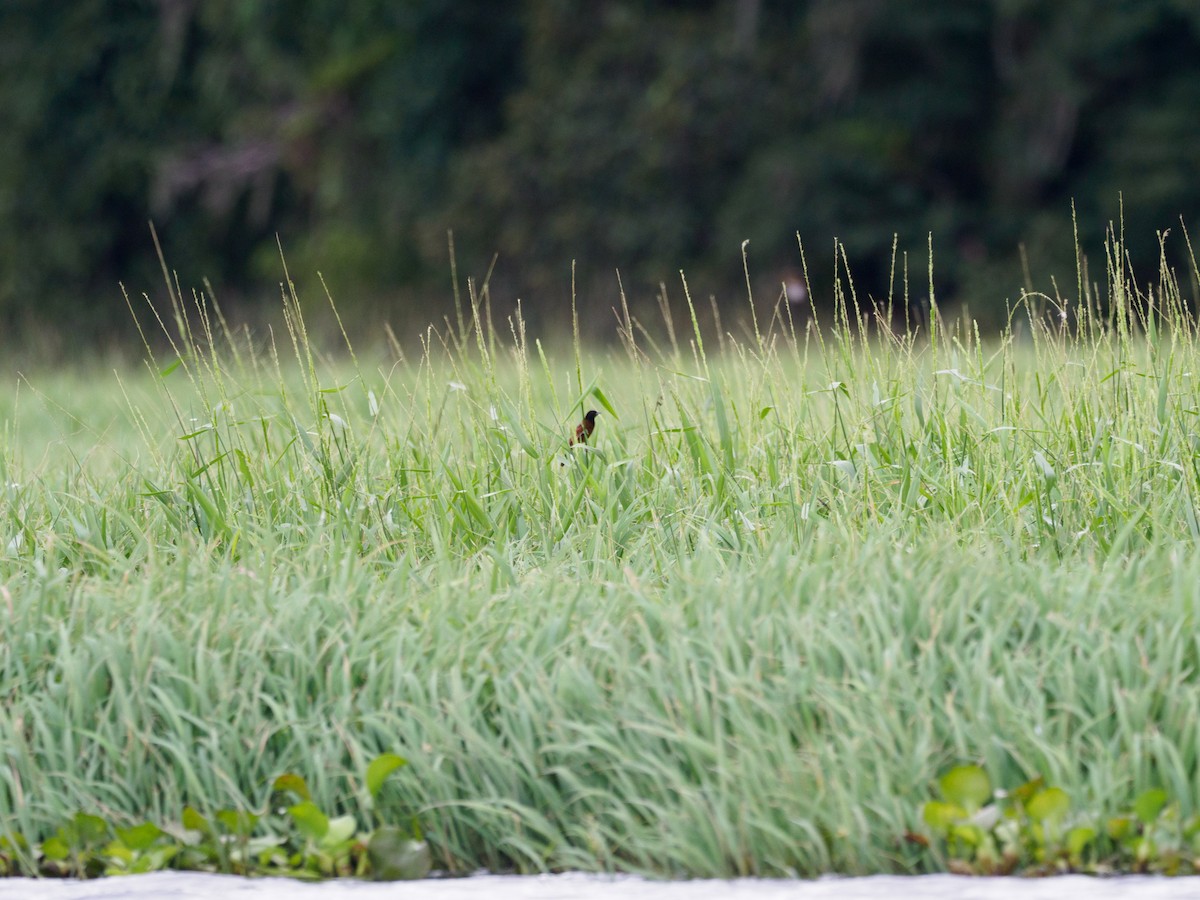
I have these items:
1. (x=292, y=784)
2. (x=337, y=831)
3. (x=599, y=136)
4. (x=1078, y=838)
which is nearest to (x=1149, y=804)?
(x=1078, y=838)

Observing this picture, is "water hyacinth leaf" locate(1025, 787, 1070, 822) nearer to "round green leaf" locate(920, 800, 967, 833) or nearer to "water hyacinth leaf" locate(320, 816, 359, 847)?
"round green leaf" locate(920, 800, 967, 833)

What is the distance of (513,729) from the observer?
115 inches

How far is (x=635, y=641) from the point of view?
3.09 m

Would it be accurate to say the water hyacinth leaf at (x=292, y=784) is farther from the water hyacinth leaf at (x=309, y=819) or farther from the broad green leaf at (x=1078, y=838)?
the broad green leaf at (x=1078, y=838)

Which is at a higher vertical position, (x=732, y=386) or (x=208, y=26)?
(x=208, y=26)

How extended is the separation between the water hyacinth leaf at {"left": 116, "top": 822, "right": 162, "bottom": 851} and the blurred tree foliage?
11.9m

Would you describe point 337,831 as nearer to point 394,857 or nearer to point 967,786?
point 394,857

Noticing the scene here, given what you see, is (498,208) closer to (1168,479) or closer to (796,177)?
(796,177)

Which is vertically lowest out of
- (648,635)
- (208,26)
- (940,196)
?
(940,196)

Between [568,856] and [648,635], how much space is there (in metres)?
0.50

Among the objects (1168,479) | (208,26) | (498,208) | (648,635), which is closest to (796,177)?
(498,208)

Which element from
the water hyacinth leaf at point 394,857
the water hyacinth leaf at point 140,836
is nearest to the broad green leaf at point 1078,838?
the water hyacinth leaf at point 394,857

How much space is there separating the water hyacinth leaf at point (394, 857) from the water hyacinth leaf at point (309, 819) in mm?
100

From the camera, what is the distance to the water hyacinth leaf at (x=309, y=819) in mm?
2734
